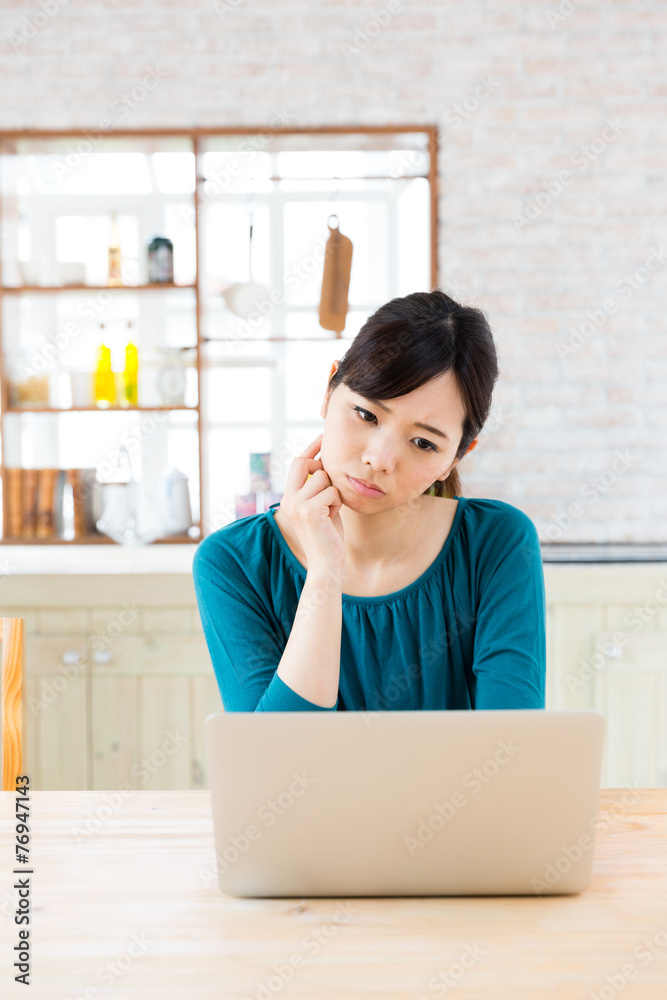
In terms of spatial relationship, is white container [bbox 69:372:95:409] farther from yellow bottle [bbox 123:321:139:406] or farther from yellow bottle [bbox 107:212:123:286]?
yellow bottle [bbox 107:212:123:286]

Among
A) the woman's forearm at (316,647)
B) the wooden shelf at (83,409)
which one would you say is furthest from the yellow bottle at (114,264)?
the woman's forearm at (316,647)

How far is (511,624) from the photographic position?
3.77 feet

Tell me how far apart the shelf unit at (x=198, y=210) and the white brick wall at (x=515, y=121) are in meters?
0.04

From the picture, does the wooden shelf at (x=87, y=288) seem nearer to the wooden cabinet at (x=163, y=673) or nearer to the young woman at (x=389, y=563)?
the wooden cabinet at (x=163, y=673)

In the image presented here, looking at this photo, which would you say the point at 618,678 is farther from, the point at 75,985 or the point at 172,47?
the point at 172,47

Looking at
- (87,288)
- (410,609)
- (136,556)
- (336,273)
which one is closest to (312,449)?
(410,609)

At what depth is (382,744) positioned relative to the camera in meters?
0.65

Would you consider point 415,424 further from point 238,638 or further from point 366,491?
point 238,638

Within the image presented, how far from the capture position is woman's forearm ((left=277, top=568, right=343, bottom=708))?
100 cm

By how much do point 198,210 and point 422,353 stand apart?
182 cm

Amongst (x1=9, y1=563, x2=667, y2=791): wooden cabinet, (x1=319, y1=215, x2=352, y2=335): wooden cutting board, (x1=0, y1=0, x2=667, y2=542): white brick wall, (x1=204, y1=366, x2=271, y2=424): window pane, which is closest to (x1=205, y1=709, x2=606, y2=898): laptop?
(x1=9, y1=563, x2=667, y2=791): wooden cabinet

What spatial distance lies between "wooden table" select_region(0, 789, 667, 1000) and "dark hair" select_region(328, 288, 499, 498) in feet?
1.94

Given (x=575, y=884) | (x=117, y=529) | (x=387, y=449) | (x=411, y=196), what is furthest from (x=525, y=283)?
(x=575, y=884)

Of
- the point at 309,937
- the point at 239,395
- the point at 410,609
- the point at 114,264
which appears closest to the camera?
the point at 309,937
